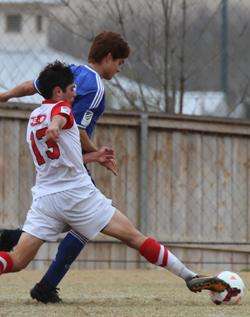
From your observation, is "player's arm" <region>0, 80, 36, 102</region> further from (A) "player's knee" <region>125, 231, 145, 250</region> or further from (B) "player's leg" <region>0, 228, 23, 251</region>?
(A) "player's knee" <region>125, 231, 145, 250</region>

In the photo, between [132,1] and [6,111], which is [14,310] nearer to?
[6,111]

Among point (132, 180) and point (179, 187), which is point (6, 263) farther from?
point (179, 187)

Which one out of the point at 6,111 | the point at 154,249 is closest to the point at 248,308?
the point at 154,249

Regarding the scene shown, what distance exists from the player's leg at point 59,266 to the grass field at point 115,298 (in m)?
0.08

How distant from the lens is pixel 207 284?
6.66 metres

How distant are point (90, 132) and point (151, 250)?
851 millimetres

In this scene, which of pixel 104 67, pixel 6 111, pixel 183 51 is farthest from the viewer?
pixel 183 51

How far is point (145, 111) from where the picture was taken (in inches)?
457

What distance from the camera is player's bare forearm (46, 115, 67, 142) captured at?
619 centimetres

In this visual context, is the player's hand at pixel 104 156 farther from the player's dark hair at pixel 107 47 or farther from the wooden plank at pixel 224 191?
the wooden plank at pixel 224 191

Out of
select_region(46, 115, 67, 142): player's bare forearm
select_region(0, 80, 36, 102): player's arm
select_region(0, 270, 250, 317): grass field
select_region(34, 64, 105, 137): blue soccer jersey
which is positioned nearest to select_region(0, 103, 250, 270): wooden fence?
select_region(0, 270, 250, 317): grass field

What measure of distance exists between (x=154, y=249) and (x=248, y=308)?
632 millimetres

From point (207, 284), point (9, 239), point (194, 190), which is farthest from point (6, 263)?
point (194, 190)

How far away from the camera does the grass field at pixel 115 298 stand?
252 inches
